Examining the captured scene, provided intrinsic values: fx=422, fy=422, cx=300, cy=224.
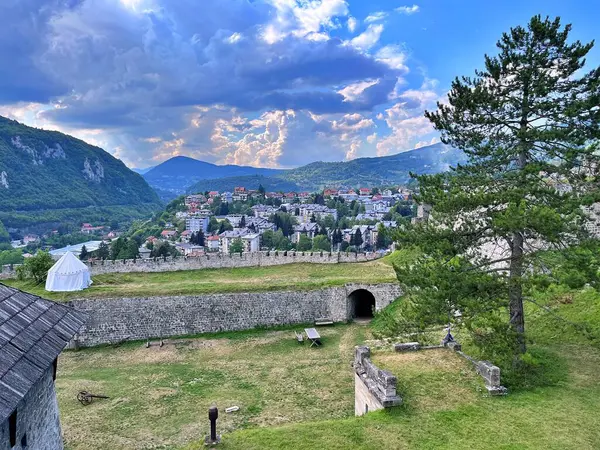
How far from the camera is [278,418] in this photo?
13016 mm

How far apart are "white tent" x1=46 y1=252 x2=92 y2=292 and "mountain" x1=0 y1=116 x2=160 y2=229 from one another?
119247 millimetres

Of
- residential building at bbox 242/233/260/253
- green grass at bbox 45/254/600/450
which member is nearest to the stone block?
green grass at bbox 45/254/600/450

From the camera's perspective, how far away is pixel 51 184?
527 ft

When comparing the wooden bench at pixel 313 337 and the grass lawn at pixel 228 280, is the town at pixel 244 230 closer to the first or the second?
the grass lawn at pixel 228 280

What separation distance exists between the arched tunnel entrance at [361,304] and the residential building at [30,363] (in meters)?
17.5

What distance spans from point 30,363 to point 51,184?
590 feet

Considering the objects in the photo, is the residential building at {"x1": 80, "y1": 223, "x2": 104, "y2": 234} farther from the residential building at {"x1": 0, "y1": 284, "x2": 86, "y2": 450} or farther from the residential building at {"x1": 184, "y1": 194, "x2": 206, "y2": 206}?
the residential building at {"x1": 0, "y1": 284, "x2": 86, "y2": 450}

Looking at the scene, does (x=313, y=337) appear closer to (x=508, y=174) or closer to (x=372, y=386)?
(x=372, y=386)

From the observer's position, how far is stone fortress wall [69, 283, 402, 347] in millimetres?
21750

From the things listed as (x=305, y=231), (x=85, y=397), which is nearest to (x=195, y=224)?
(x=305, y=231)

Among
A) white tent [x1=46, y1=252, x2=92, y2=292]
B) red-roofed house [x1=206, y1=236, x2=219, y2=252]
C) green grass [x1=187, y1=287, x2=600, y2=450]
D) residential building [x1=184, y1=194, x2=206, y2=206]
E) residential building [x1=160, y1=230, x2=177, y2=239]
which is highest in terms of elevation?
residential building [x1=184, y1=194, x2=206, y2=206]

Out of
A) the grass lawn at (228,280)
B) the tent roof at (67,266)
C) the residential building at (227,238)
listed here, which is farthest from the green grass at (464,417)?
the residential building at (227,238)

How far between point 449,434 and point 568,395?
12.5 feet

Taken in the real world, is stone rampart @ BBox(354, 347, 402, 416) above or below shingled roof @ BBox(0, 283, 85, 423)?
below
